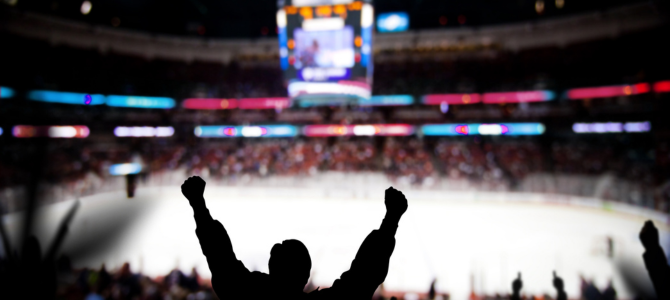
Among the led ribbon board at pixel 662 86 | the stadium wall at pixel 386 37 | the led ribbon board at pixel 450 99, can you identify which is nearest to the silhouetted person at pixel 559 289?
the led ribbon board at pixel 662 86

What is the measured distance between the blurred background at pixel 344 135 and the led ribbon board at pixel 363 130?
4.1 inches

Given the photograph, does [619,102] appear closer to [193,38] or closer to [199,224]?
[199,224]

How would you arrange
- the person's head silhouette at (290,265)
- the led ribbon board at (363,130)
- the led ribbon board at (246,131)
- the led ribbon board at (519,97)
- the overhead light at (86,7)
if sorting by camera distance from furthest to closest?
the led ribbon board at (246,131) → the led ribbon board at (363,130) → the led ribbon board at (519,97) → the overhead light at (86,7) → the person's head silhouette at (290,265)

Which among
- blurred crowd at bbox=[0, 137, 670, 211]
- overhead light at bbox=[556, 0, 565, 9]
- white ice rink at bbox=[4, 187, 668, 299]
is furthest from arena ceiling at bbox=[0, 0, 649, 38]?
white ice rink at bbox=[4, 187, 668, 299]

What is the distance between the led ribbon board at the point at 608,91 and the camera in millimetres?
16141

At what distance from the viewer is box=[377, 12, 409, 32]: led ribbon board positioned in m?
19.1

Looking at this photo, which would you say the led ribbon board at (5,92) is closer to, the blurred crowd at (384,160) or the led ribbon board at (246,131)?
the blurred crowd at (384,160)

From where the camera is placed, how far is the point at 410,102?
21.2 metres

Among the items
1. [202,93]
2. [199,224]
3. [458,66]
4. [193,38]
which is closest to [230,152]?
[202,93]

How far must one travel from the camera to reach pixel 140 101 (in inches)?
800

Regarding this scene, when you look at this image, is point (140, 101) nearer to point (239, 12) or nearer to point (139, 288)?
point (239, 12)

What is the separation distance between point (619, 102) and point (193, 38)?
93.3 ft

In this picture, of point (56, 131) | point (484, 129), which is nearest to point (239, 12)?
point (56, 131)

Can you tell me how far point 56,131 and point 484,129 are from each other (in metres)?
24.3
